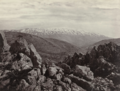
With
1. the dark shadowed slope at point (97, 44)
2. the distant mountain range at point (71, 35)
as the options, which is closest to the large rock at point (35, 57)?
the distant mountain range at point (71, 35)

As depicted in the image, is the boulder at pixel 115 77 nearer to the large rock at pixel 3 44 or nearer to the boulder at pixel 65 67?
the boulder at pixel 65 67

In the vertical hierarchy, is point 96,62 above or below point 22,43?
below

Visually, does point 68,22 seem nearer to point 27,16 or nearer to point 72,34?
point 72,34

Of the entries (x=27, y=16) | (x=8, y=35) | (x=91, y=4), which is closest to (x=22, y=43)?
(x=8, y=35)

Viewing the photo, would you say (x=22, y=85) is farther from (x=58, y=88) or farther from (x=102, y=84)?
(x=102, y=84)

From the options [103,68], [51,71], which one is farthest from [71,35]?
[103,68]
